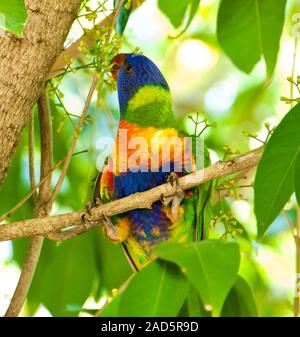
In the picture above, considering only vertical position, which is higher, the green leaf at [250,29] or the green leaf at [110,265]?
the green leaf at [250,29]

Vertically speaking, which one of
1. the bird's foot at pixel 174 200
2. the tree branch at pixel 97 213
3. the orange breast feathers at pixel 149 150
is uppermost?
the orange breast feathers at pixel 149 150

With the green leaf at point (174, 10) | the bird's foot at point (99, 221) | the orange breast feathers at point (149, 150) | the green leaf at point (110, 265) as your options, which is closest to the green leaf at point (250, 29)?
the green leaf at point (174, 10)

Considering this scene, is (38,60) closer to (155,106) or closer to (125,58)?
(155,106)

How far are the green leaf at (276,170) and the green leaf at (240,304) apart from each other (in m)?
0.13

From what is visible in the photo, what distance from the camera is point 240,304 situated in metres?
1.26

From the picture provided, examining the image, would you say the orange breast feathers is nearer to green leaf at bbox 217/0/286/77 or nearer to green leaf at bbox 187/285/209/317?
green leaf at bbox 217/0/286/77

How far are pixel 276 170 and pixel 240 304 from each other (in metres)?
0.26

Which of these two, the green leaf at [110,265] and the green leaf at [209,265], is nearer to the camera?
the green leaf at [209,265]

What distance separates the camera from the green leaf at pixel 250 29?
1.49m

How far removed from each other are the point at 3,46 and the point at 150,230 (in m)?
0.67

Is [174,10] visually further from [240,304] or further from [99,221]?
[240,304]

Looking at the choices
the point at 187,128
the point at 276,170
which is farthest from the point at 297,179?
the point at 187,128

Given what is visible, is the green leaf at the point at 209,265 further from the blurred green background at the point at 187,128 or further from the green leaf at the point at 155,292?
the blurred green background at the point at 187,128

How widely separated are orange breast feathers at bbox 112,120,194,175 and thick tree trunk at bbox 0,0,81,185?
15.2 inches
